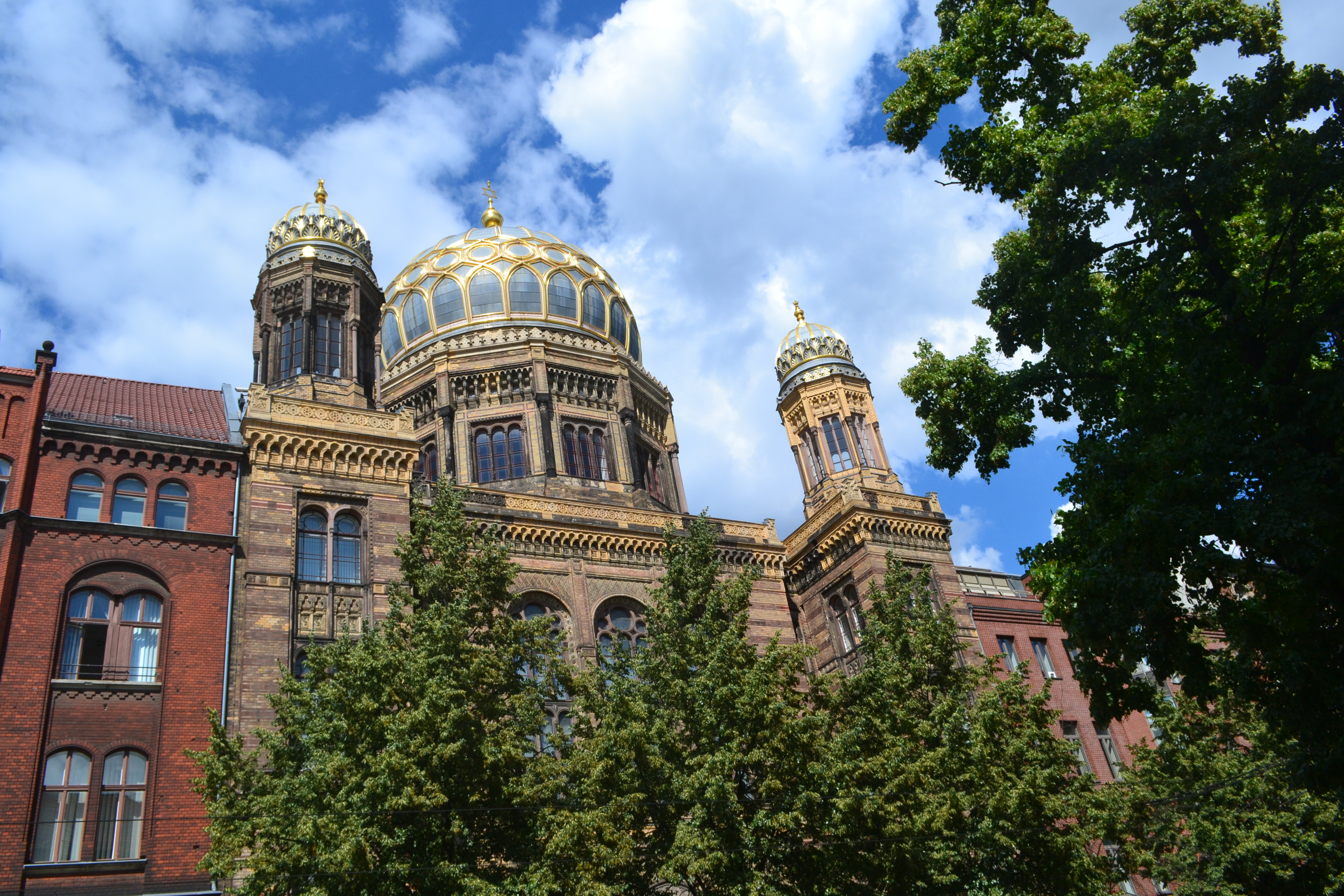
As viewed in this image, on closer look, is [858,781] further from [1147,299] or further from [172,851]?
[172,851]

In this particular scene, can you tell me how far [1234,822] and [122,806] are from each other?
2573 centimetres

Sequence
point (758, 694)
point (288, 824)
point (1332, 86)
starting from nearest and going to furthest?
point (1332, 86)
point (288, 824)
point (758, 694)

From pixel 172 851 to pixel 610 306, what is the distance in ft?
98.8

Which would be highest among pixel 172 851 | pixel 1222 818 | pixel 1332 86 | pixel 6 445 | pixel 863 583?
pixel 6 445

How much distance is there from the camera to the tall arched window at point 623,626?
30.5m

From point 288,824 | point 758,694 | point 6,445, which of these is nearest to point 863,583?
point 758,694

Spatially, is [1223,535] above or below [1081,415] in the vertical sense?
below

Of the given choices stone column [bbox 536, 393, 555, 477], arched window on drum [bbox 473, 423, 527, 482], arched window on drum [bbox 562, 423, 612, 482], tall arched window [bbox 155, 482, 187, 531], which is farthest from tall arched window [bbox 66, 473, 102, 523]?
arched window on drum [bbox 562, 423, 612, 482]

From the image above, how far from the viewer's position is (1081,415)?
17.5 m

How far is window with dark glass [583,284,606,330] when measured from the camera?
45.0 metres

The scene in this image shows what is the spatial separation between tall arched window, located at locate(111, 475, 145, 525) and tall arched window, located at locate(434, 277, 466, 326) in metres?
20.3

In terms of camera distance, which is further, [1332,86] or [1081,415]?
[1081,415]

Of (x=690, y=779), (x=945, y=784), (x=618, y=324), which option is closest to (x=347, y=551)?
(x=690, y=779)

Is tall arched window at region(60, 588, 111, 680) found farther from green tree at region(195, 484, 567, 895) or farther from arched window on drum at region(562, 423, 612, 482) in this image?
arched window on drum at region(562, 423, 612, 482)
